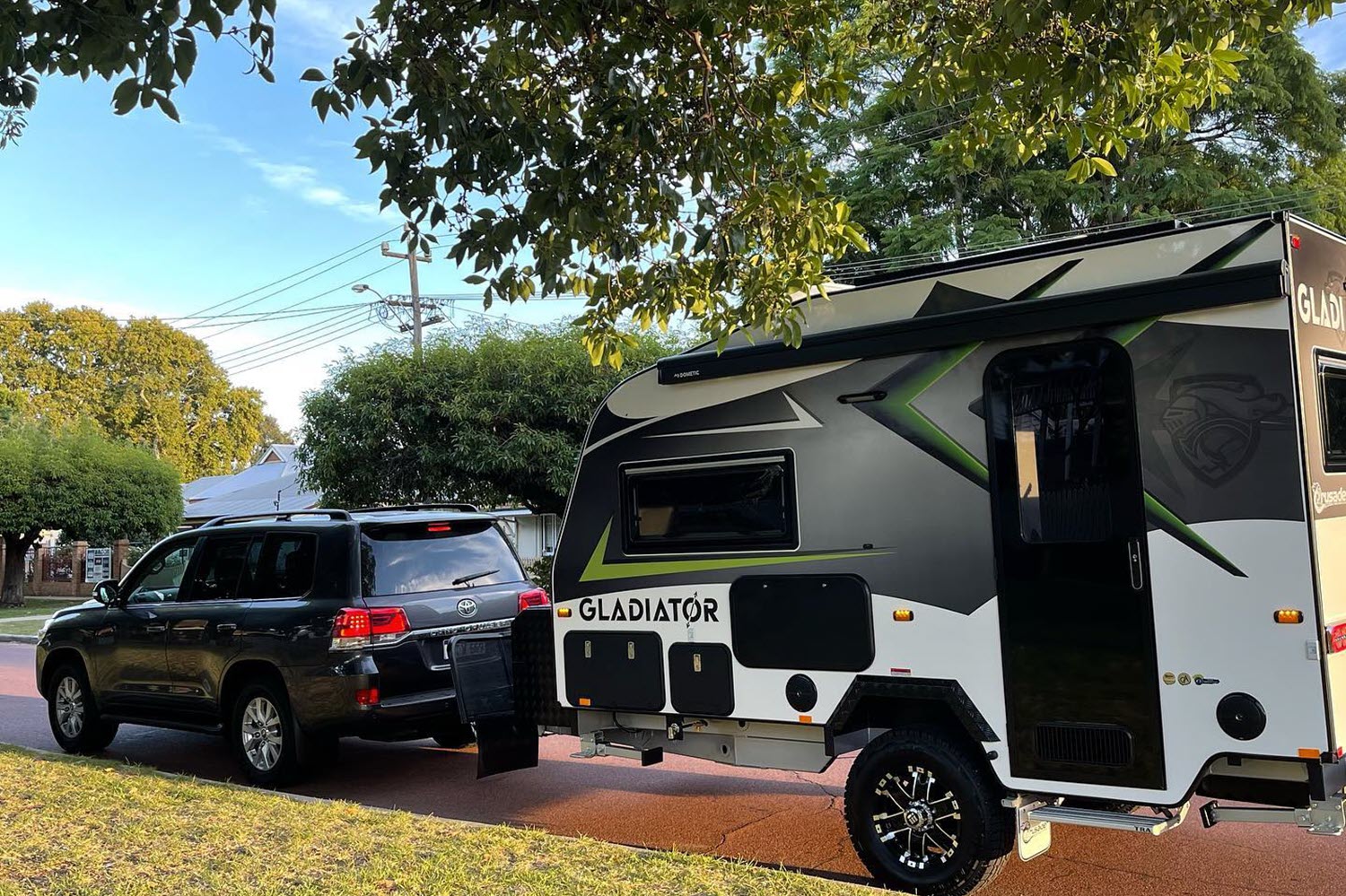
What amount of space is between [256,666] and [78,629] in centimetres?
255

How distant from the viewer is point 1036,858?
236 inches

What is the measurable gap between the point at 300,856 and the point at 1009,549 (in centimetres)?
387

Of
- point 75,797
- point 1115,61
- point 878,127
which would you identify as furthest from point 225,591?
point 878,127

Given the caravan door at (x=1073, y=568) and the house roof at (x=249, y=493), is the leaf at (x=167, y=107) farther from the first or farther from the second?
the house roof at (x=249, y=493)

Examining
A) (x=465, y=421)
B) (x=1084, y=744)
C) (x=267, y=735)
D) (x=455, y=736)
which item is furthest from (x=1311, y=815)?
(x=465, y=421)

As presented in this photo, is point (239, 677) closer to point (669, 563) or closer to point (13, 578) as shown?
point (669, 563)

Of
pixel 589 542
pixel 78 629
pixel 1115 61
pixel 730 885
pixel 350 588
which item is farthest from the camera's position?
pixel 78 629

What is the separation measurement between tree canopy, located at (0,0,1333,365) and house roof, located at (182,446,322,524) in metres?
29.5

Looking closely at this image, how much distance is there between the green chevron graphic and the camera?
19.1 ft

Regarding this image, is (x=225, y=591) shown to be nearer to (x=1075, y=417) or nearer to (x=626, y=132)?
(x=626, y=132)

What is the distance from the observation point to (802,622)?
586 centimetres

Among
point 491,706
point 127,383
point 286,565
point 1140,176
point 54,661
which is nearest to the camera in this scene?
point 491,706

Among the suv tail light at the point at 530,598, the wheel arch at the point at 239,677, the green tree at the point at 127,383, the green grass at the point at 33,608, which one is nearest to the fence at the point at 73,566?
the green grass at the point at 33,608

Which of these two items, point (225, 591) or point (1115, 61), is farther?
point (225, 591)
